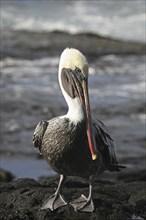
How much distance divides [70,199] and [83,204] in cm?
46

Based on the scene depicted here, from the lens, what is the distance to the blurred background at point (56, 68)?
12.4m

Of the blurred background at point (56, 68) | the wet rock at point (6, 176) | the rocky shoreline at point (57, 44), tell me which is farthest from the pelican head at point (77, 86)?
the rocky shoreline at point (57, 44)

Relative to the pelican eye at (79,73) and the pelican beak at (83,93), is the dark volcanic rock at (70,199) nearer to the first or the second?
the pelican beak at (83,93)

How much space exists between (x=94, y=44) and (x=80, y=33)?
1.60 meters

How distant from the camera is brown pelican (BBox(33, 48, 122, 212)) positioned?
6.32 meters

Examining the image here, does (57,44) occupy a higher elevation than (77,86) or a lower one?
higher

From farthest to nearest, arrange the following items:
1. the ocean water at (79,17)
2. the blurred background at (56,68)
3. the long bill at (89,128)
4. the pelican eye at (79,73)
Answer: the ocean water at (79,17)
the blurred background at (56,68)
the pelican eye at (79,73)
the long bill at (89,128)

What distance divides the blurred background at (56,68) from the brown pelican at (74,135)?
425 centimetres

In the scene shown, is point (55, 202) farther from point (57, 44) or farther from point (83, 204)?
point (57, 44)

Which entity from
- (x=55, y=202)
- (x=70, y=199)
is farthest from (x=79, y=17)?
(x=55, y=202)

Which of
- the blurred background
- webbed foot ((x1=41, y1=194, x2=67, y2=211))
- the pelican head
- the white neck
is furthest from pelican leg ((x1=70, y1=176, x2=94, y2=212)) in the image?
the blurred background

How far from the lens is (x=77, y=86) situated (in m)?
6.34

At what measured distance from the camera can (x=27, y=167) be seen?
11.2 metres

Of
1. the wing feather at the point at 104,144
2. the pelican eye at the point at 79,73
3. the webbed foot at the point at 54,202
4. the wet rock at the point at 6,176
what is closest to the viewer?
the pelican eye at the point at 79,73
